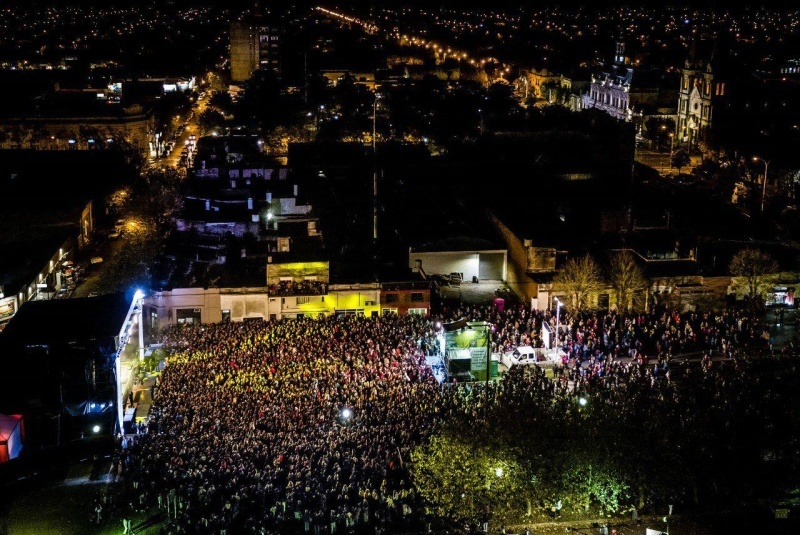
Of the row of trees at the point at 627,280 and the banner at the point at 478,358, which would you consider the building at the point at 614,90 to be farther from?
the banner at the point at 478,358

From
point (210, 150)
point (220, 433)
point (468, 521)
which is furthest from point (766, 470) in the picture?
point (210, 150)

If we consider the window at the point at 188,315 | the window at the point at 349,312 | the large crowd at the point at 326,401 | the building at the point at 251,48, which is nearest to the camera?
the large crowd at the point at 326,401

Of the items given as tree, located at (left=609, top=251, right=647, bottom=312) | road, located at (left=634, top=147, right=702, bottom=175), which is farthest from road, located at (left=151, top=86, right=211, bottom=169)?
tree, located at (left=609, top=251, right=647, bottom=312)

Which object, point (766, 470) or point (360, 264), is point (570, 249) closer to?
point (360, 264)

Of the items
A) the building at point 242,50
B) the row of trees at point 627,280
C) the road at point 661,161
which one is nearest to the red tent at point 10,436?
the row of trees at point 627,280

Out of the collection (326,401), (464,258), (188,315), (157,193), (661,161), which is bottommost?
(188,315)

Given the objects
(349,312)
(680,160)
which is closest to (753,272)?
(349,312)

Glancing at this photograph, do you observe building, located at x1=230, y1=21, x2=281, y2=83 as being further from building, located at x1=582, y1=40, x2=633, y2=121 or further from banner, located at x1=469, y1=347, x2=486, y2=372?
banner, located at x1=469, y1=347, x2=486, y2=372

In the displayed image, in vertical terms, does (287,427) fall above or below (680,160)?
below

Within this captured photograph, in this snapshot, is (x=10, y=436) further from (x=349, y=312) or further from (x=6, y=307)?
(x=349, y=312)
